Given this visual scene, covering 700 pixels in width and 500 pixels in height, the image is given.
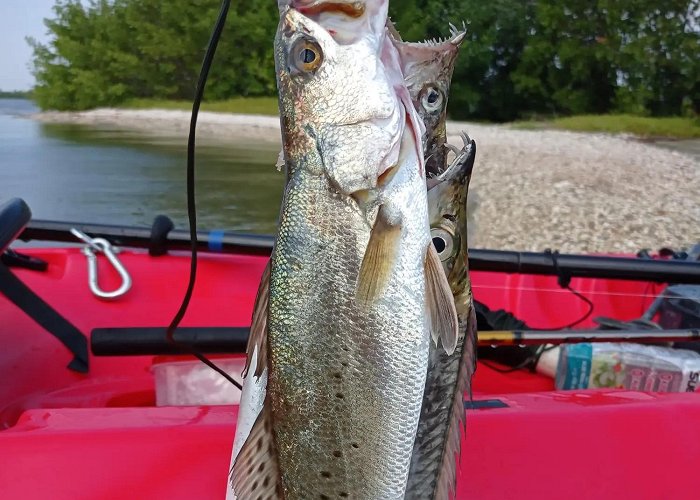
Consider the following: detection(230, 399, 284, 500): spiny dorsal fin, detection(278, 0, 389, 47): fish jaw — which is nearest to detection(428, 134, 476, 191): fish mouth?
detection(278, 0, 389, 47): fish jaw

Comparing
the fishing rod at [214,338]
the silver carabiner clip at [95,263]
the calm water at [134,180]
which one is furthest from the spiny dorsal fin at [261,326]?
the calm water at [134,180]

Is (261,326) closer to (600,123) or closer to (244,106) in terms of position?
(600,123)

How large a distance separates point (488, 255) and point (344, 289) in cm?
165

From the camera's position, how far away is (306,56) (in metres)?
1.01

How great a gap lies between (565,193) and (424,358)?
1169 cm

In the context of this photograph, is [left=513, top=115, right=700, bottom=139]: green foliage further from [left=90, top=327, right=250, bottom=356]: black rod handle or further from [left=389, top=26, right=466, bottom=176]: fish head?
[left=389, top=26, right=466, bottom=176]: fish head

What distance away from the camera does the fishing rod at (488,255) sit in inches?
96.1

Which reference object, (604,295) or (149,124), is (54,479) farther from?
(149,124)

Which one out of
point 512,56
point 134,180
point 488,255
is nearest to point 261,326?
point 488,255

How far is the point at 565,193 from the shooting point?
12016mm

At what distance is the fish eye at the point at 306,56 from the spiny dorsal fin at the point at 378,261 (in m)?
0.25

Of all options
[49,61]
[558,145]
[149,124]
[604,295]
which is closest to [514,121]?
[558,145]

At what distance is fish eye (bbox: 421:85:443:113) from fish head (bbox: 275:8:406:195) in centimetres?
12

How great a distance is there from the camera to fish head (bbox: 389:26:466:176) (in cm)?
109
